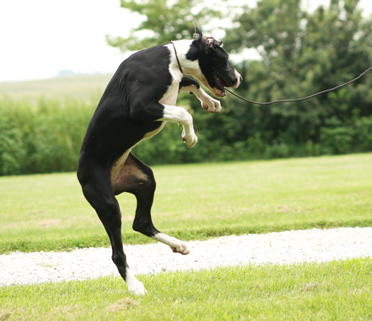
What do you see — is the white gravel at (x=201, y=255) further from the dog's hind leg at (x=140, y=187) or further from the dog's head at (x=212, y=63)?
the dog's head at (x=212, y=63)

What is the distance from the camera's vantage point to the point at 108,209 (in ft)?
13.1

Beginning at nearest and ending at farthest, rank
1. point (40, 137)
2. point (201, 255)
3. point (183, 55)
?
point (183, 55) → point (201, 255) → point (40, 137)

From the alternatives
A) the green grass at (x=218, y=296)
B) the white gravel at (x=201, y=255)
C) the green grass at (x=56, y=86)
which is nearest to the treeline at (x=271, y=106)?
the white gravel at (x=201, y=255)

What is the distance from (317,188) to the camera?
12906 mm

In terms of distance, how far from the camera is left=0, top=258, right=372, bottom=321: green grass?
3.60 m

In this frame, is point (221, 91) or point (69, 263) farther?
point (69, 263)

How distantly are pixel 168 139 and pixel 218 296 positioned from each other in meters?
23.1

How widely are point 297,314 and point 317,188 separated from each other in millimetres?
9751

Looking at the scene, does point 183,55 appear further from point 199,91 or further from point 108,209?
point 108,209

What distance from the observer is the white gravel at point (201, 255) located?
18.6ft

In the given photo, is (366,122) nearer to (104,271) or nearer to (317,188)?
(317,188)

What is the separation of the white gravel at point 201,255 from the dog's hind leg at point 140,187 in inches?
43.3

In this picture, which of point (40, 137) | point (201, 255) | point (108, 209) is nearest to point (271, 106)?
point (40, 137)

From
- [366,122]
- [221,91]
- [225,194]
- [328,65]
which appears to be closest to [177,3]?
[328,65]
